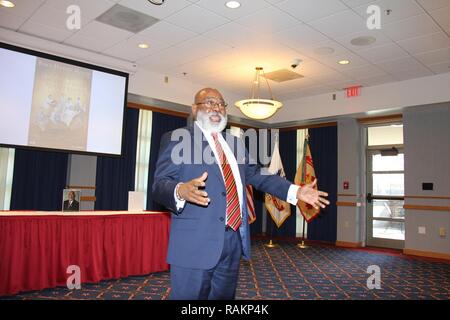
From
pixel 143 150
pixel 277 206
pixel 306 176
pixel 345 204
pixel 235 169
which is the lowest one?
pixel 277 206

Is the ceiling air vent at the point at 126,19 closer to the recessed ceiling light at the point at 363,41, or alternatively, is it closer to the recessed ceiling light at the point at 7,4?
the recessed ceiling light at the point at 7,4

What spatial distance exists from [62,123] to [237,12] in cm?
337

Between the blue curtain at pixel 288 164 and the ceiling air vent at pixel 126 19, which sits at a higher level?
the ceiling air vent at pixel 126 19

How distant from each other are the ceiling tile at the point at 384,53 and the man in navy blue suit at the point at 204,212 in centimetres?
474

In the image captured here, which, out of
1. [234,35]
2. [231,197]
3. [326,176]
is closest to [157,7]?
[234,35]

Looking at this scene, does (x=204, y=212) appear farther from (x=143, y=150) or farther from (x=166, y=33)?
(x=143, y=150)

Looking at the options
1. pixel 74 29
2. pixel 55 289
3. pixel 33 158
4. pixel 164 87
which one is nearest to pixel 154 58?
pixel 164 87

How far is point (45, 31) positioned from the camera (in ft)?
18.0

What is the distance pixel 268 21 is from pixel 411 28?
6.60ft

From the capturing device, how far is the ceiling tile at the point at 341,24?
4.71 m

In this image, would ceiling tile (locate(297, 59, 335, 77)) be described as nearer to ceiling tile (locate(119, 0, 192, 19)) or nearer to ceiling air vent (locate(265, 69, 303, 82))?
ceiling air vent (locate(265, 69, 303, 82))

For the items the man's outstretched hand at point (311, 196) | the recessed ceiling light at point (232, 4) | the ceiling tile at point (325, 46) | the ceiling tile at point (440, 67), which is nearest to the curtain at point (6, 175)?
the recessed ceiling light at point (232, 4)

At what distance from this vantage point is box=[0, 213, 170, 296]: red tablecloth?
12.2 feet

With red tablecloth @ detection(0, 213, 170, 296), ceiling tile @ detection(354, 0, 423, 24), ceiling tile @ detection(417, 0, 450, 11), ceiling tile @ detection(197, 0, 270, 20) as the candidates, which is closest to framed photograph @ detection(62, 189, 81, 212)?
red tablecloth @ detection(0, 213, 170, 296)
